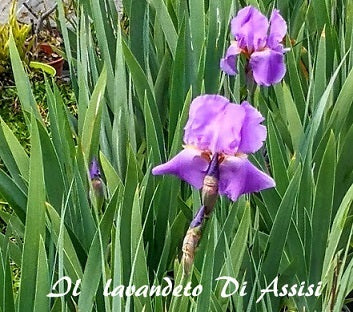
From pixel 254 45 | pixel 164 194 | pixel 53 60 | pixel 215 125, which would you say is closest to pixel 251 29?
pixel 254 45

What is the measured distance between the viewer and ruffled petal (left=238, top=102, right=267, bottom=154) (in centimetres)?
75

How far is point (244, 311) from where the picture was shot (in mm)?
960

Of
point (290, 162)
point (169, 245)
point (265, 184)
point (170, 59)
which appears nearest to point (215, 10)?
point (170, 59)

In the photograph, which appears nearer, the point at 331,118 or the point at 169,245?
the point at 169,245

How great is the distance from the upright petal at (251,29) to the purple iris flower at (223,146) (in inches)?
13.5

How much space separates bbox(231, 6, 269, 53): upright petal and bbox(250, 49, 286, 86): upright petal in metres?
0.02

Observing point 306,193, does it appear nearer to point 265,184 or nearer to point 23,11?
point 265,184

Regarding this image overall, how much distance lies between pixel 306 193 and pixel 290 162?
0.07m

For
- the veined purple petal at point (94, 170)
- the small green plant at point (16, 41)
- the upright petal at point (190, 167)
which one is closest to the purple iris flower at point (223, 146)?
the upright petal at point (190, 167)

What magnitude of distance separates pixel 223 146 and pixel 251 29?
0.39 metres

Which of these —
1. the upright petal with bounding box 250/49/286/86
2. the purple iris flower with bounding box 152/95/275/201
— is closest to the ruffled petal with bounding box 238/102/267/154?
the purple iris flower with bounding box 152/95/275/201

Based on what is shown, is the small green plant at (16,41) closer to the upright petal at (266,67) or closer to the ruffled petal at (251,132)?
the upright petal at (266,67)

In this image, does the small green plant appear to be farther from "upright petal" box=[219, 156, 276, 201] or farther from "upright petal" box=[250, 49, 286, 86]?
"upright petal" box=[219, 156, 276, 201]

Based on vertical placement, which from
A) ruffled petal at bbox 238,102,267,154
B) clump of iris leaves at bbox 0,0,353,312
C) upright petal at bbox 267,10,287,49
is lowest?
clump of iris leaves at bbox 0,0,353,312
